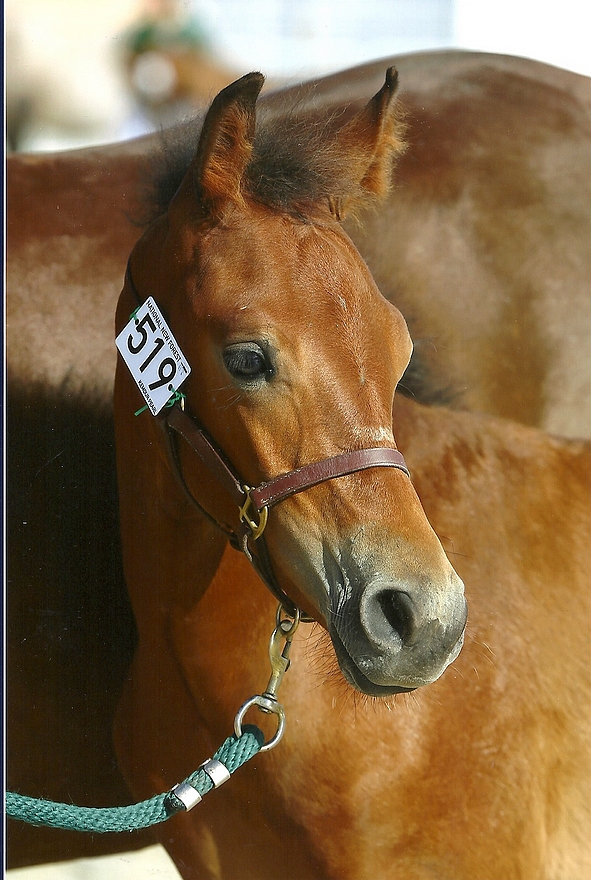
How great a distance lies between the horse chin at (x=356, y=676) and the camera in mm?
1284

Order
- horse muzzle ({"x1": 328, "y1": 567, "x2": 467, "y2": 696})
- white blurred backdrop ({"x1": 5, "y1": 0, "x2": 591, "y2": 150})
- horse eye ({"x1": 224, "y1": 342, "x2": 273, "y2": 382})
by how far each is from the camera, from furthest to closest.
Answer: white blurred backdrop ({"x1": 5, "y1": 0, "x2": 591, "y2": 150}), horse eye ({"x1": 224, "y1": 342, "x2": 273, "y2": 382}), horse muzzle ({"x1": 328, "y1": 567, "x2": 467, "y2": 696})

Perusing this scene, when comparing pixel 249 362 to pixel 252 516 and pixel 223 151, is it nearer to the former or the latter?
pixel 252 516

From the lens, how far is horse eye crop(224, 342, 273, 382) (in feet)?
4.30

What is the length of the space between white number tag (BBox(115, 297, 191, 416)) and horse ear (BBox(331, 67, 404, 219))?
378mm

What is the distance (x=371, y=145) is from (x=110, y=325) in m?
0.79

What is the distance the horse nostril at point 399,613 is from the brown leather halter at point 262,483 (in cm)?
19

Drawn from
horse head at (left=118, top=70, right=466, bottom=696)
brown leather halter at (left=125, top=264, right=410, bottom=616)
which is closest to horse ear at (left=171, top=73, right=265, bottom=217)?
horse head at (left=118, top=70, right=466, bottom=696)

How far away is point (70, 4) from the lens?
177cm

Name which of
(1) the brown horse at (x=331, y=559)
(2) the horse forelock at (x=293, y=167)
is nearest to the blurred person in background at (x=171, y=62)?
(2) the horse forelock at (x=293, y=167)

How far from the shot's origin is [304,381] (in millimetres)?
1291

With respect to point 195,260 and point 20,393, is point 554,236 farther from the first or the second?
point 20,393

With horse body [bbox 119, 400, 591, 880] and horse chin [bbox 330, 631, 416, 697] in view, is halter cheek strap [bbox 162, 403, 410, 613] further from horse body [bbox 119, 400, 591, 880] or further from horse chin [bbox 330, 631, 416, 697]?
horse body [bbox 119, 400, 591, 880]

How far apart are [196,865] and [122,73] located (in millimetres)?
1671

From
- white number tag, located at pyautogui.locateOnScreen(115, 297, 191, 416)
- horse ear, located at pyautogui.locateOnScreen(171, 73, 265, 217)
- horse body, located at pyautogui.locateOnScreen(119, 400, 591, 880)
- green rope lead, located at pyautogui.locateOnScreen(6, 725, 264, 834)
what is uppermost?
horse ear, located at pyautogui.locateOnScreen(171, 73, 265, 217)
